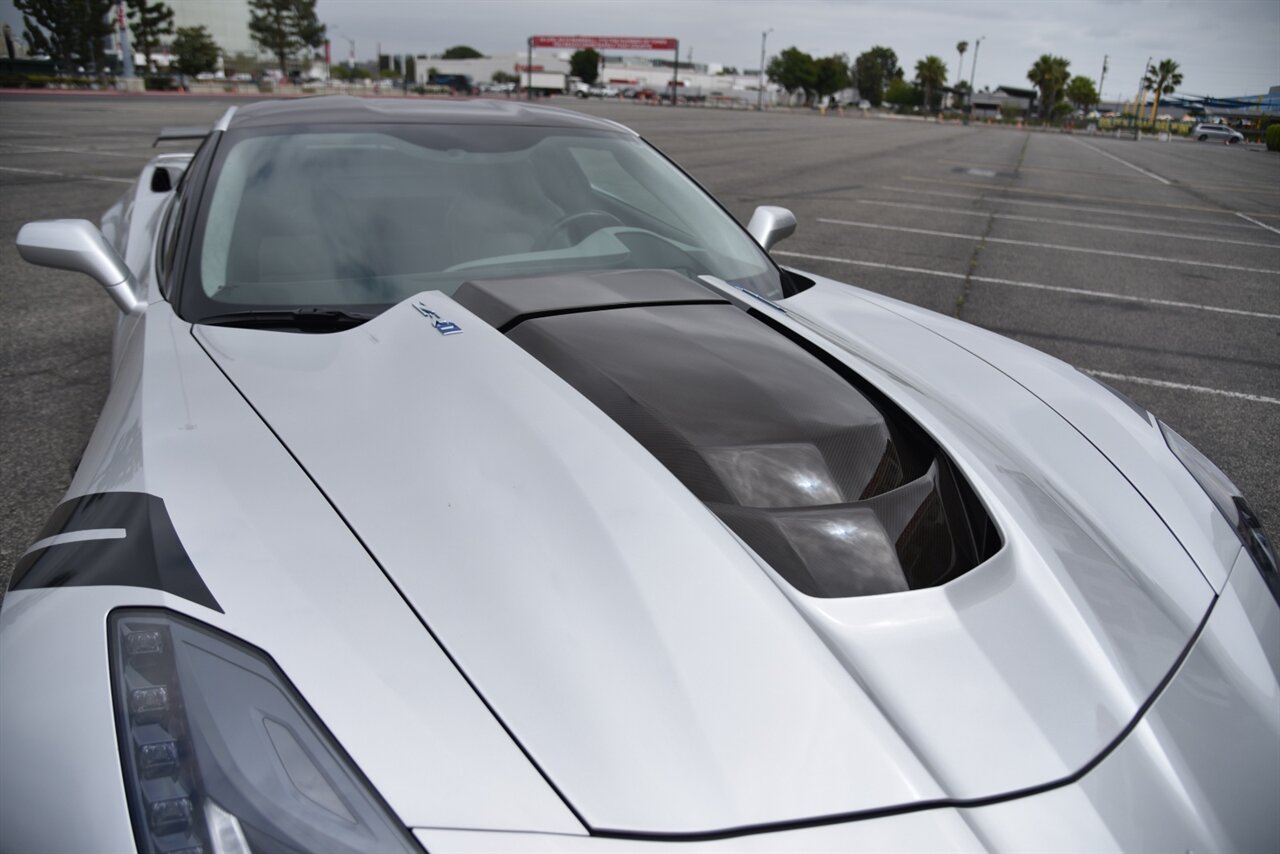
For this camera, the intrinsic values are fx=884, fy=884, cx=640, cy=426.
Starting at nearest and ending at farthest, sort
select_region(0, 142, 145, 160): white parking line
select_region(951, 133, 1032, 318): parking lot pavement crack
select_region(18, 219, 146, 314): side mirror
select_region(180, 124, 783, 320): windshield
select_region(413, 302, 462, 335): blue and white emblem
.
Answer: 1. select_region(413, 302, 462, 335): blue and white emblem
2. select_region(180, 124, 783, 320): windshield
3. select_region(18, 219, 146, 314): side mirror
4. select_region(951, 133, 1032, 318): parking lot pavement crack
5. select_region(0, 142, 145, 160): white parking line

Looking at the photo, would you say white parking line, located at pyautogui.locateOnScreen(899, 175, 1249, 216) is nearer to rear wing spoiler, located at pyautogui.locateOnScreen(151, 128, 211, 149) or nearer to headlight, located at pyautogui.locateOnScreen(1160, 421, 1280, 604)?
rear wing spoiler, located at pyautogui.locateOnScreen(151, 128, 211, 149)

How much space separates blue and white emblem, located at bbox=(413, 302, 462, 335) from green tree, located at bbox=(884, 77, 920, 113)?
12024 cm

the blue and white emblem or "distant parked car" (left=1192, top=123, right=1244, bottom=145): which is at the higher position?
"distant parked car" (left=1192, top=123, right=1244, bottom=145)

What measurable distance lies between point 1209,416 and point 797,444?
3256 mm

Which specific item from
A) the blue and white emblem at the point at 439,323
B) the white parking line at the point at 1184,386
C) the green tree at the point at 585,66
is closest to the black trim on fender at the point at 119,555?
the blue and white emblem at the point at 439,323

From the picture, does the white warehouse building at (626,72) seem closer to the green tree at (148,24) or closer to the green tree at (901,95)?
the green tree at (901,95)

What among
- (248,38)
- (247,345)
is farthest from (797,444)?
(248,38)

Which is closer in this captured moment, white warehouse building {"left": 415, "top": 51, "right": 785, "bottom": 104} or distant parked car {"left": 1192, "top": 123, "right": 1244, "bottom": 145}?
distant parked car {"left": 1192, "top": 123, "right": 1244, "bottom": 145}

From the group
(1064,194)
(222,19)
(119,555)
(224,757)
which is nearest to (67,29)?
(222,19)

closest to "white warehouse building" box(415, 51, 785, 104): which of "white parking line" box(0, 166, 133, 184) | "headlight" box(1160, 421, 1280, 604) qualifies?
"white parking line" box(0, 166, 133, 184)

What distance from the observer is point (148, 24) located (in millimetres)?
67375

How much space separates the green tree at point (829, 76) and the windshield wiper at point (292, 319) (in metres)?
122

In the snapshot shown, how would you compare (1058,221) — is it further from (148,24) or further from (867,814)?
(148,24)

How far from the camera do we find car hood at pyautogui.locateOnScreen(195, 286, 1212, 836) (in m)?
0.86
